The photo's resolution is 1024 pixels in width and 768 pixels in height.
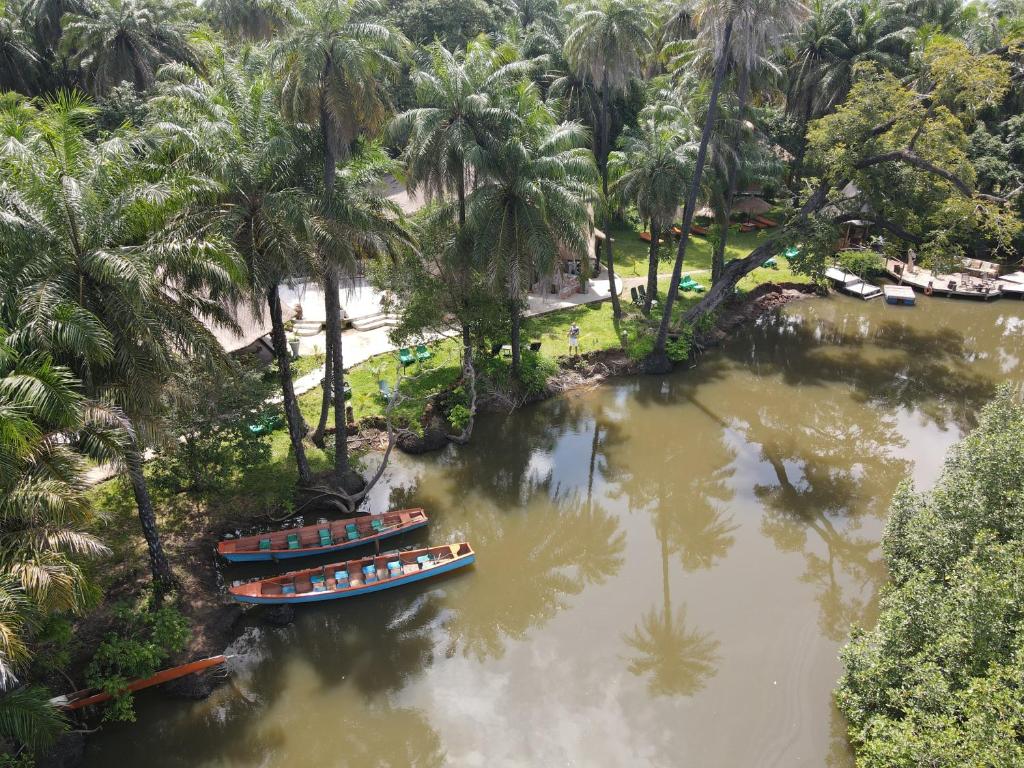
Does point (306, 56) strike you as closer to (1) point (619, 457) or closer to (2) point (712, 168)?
(1) point (619, 457)

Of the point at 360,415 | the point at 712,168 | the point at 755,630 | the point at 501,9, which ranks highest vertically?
the point at 501,9

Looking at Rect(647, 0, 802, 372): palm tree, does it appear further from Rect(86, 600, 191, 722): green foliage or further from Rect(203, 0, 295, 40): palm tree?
Rect(203, 0, 295, 40): palm tree

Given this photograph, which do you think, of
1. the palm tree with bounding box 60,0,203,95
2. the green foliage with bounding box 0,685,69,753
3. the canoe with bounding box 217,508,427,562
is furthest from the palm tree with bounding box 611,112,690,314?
the palm tree with bounding box 60,0,203,95

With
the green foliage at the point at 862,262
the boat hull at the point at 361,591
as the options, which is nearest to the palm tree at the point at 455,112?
the boat hull at the point at 361,591

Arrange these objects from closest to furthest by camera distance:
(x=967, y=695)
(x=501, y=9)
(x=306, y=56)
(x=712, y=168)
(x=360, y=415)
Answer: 1. (x=967, y=695)
2. (x=306, y=56)
3. (x=360, y=415)
4. (x=712, y=168)
5. (x=501, y=9)

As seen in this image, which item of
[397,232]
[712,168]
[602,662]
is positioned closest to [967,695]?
[602,662]

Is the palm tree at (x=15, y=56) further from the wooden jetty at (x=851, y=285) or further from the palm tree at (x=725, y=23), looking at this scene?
the wooden jetty at (x=851, y=285)

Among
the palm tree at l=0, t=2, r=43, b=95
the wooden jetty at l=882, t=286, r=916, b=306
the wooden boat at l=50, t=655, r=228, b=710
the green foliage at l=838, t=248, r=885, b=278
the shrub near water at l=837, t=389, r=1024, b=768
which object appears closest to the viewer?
the shrub near water at l=837, t=389, r=1024, b=768
